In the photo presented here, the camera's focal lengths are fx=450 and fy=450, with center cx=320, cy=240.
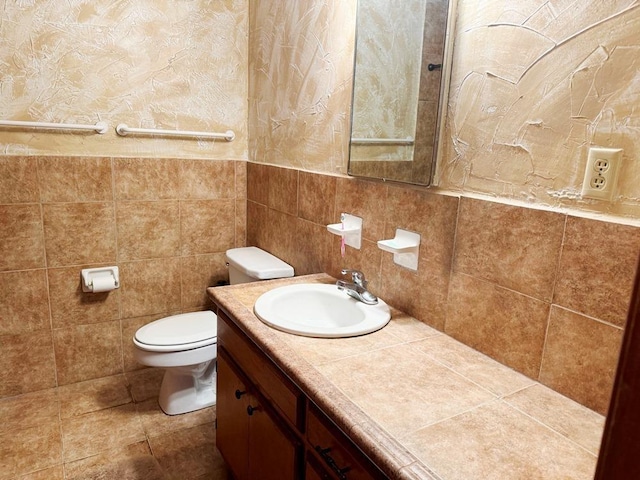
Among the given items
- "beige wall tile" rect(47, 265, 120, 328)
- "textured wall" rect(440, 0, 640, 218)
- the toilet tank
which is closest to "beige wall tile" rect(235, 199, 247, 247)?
the toilet tank

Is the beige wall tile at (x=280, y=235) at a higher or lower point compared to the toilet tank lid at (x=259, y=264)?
higher

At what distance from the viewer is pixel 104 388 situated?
Result: 7.92 ft

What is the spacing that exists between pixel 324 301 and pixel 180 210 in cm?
122

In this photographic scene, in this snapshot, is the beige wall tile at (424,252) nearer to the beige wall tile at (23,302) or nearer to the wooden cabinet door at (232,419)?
the wooden cabinet door at (232,419)

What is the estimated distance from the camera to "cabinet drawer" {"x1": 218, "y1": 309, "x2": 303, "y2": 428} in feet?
3.82

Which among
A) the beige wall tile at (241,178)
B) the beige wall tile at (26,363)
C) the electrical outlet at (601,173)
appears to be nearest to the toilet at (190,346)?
the beige wall tile at (241,178)

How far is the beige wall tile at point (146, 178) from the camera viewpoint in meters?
2.32

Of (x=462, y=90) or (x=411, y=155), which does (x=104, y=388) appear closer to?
(x=411, y=155)

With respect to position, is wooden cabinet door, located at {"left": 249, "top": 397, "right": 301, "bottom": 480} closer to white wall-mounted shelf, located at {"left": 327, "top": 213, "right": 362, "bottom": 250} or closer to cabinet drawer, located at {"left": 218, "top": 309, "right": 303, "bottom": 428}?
cabinet drawer, located at {"left": 218, "top": 309, "right": 303, "bottom": 428}

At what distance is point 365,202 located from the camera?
→ 164cm

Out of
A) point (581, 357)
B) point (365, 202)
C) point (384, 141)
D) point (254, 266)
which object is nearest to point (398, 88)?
point (384, 141)

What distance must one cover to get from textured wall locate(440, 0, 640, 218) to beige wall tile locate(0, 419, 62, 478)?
1963 mm

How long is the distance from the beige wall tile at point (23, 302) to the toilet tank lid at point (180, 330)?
54 centimetres

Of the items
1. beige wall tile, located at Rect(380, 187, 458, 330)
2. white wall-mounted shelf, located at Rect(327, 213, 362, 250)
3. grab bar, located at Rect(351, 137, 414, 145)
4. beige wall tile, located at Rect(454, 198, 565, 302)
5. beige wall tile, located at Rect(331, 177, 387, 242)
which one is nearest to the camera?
beige wall tile, located at Rect(454, 198, 565, 302)
